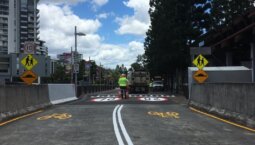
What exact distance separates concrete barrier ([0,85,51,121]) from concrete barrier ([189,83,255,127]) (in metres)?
7.97

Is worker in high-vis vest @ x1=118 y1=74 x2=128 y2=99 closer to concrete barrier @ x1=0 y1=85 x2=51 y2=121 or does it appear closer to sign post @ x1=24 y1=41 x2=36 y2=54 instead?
concrete barrier @ x1=0 y1=85 x2=51 y2=121

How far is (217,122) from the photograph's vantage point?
1575cm

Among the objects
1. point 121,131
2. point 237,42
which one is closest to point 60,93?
point 237,42

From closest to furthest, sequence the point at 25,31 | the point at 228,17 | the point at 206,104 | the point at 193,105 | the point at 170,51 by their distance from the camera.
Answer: the point at 206,104, the point at 193,105, the point at 228,17, the point at 170,51, the point at 25,31

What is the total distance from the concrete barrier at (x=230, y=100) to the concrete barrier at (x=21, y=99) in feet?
26.1

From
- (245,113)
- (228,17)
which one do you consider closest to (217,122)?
(245,113)

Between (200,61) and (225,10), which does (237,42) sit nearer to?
(200,61)

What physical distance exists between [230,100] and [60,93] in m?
15.4

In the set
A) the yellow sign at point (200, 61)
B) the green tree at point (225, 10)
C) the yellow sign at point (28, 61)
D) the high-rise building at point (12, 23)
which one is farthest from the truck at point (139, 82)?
the high-rise building at point (12, 23)

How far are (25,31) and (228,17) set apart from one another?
10782 cm

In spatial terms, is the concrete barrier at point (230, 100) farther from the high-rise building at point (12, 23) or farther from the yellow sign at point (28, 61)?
the high-rise building at point (12, 23)

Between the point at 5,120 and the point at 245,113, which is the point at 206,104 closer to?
the point at 245,113

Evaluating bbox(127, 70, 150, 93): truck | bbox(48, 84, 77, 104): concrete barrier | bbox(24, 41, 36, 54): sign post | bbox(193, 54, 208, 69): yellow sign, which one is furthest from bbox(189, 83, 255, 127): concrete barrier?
bbox(127, 70, 150, 93): truck

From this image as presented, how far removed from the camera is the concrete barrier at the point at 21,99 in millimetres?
16500
